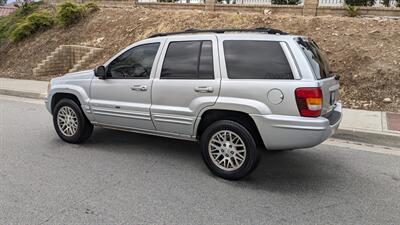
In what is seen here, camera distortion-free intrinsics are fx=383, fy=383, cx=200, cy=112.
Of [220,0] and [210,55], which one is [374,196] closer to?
[210,55]

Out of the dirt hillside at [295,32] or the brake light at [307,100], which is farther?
the dirt hillside at [295,32]

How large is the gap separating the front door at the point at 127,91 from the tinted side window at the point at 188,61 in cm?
25

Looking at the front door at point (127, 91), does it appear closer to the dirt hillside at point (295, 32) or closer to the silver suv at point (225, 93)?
the silver suv at point (225, 93)

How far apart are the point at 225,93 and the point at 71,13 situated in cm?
1390

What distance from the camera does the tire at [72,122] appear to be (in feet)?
19.5

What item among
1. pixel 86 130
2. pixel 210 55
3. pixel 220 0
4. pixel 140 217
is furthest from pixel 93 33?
pixel 140 217

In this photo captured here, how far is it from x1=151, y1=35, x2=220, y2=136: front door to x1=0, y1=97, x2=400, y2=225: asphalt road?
2.18 ft

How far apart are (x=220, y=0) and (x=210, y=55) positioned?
12.9m

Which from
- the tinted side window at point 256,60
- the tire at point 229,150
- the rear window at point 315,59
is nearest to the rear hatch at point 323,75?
the rear window at point 315,59

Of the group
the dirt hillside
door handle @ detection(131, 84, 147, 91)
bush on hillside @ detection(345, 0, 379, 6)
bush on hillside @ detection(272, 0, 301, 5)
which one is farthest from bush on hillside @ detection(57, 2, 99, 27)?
door handle @ detection(131, 84, 147, 91)

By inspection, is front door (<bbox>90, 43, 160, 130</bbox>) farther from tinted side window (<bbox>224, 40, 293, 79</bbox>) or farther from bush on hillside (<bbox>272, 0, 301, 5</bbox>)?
bush on hillside (<bbox>272, 0, 301, 5</bbox>)

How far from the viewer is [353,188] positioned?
180 inches

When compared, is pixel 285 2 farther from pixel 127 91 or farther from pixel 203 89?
pixel 203 89

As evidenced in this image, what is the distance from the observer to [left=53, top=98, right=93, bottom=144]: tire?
19.5 feet
